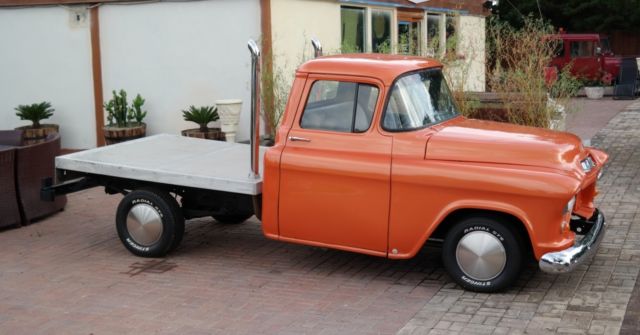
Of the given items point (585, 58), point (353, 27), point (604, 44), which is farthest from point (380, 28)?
point (604, 44)

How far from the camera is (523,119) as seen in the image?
451 inches

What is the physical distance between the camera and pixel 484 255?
6.54 m

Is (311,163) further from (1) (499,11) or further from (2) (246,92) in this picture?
(1) (499,11)

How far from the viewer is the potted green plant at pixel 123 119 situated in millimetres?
12695

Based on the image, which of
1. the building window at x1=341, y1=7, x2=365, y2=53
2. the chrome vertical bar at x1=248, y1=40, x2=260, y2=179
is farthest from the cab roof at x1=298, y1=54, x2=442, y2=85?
the building window at x1=341, y1=7, x2=365, y2=53

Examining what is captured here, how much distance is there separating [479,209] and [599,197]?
3888 mm

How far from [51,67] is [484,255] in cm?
966

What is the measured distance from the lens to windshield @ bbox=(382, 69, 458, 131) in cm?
684

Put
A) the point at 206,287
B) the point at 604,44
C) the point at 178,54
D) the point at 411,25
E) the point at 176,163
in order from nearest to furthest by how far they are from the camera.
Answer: the point at 206,287, the point at 176,163, the point at 178,54, the point at 411,25, the point at 604,44

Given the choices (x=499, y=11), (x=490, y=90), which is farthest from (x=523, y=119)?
(x=499, y=11)

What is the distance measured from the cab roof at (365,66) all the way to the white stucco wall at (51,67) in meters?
7.67

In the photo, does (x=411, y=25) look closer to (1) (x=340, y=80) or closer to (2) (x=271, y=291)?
(1) (x=340, y=80)

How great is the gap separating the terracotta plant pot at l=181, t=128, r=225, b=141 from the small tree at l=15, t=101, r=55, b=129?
254 cm

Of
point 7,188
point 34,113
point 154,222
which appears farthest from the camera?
point 34,113
